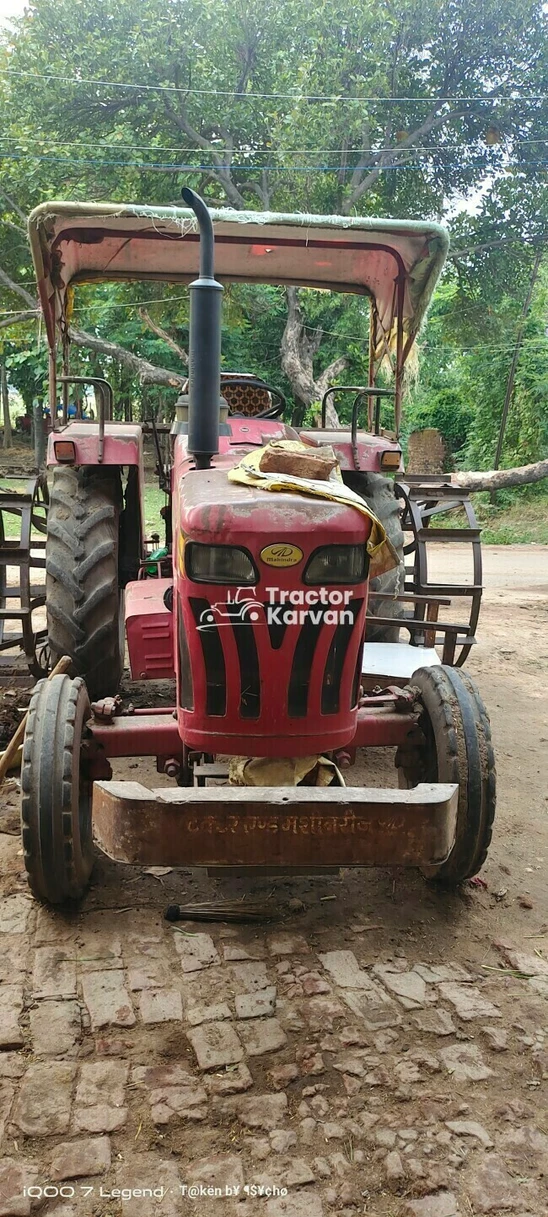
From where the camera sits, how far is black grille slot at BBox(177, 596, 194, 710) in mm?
2994

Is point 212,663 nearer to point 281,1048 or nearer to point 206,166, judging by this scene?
point 281,1048

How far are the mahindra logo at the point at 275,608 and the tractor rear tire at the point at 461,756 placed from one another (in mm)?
815

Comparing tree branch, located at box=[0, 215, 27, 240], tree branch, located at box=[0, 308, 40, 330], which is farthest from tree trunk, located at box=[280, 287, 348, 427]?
tree branch, located at box=[0, 308, 40, 330]

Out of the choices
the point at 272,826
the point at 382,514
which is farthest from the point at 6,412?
the point at 272,826

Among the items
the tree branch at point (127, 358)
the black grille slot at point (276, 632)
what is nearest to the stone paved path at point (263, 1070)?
the black grille slot at point (276, 632)

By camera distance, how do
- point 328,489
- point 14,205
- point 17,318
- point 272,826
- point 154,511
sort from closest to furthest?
point 272,826 < point 328,489 < point 154,511 < point 14,205 < point 17,318

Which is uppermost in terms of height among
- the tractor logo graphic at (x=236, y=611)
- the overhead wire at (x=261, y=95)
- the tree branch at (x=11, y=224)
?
the overhead wire at (x=261, y=95)

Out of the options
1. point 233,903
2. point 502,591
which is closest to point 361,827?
point 233,903

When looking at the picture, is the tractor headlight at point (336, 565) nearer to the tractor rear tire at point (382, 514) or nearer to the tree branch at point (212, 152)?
the tractor rear tire at point (382, 514)

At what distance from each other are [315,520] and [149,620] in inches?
61.3

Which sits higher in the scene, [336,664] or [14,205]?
[14,205]

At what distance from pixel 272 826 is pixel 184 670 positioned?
0.63 metres

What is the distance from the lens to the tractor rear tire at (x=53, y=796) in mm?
3049

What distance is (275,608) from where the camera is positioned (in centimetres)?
281
